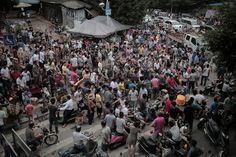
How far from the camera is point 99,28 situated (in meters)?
30.0

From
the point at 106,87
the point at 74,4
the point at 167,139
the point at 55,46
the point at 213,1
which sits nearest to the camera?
the point at 167,139

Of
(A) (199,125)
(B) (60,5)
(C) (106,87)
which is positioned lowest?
(A) (199,125)

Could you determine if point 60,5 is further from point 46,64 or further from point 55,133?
point 55,133

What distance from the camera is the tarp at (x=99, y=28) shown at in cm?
2966

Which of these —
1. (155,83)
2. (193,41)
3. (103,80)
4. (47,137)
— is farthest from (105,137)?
(193,41)

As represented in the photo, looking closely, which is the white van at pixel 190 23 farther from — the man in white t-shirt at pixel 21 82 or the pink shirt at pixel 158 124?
the pink shirt at pixel 158 124

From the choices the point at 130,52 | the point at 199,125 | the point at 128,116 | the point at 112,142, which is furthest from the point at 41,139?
the point at 130,52

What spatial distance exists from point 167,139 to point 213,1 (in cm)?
3788

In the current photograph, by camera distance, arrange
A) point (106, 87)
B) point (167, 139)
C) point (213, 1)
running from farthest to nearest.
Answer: point (213, 1) < point (106, 87) < point (167, 139)

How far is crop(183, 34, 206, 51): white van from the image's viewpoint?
27891 mm

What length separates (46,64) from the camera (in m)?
19.6

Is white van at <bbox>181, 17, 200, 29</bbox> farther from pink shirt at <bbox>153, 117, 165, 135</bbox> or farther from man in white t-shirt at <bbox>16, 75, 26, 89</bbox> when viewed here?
pink shirt at <bbox>153, 117, 165, 135</bbox>

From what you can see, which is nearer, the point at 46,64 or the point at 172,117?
the point at 172,117

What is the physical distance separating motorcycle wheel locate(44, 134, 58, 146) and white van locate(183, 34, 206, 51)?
1726cm
